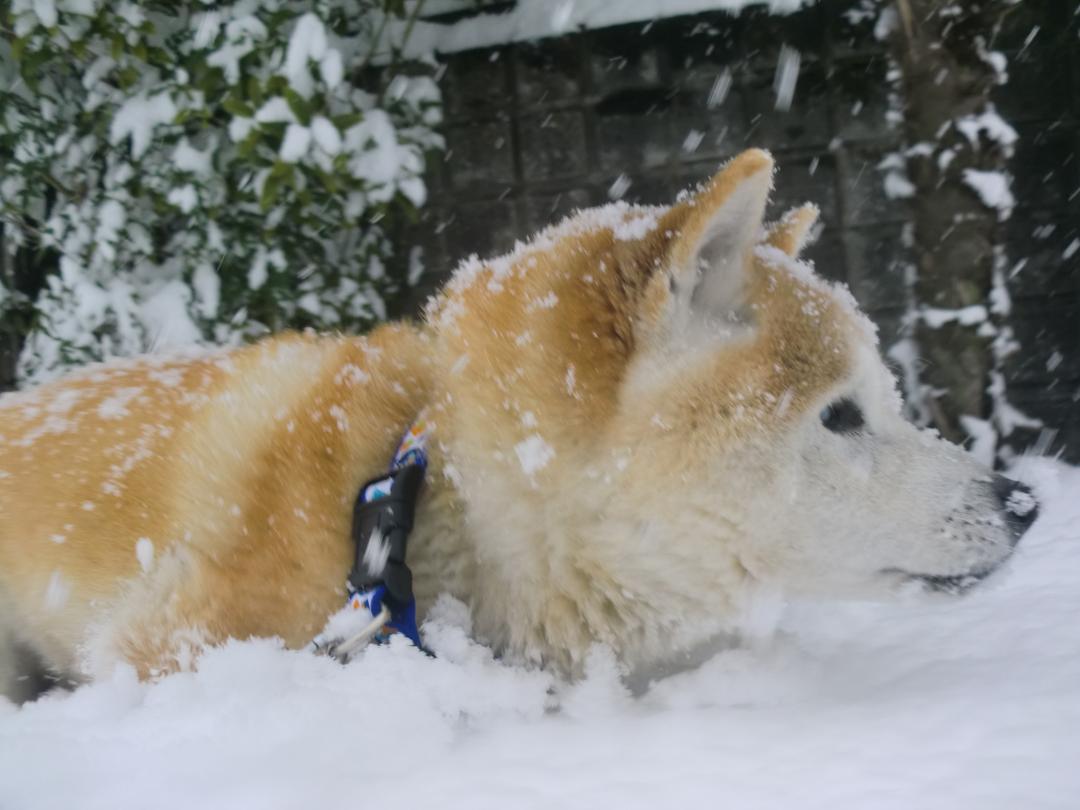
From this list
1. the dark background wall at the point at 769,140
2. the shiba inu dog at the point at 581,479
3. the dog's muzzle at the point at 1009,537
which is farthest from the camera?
the dark background wall at the point at 769,140

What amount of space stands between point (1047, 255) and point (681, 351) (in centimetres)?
291

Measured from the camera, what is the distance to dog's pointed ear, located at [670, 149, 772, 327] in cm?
121

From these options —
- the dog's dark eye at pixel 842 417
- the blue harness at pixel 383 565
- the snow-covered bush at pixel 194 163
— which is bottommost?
the blue harness at pixel 383 565

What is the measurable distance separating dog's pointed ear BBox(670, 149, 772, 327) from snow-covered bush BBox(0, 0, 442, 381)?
5.93ft

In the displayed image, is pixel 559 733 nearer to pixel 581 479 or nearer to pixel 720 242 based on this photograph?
Result: pixel 581 479

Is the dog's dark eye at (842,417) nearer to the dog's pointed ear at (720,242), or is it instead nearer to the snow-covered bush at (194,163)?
the dog's pointed ear at (720,242)

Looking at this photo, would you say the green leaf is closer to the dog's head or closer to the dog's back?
the dog's back

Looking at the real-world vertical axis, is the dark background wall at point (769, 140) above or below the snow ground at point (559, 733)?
above

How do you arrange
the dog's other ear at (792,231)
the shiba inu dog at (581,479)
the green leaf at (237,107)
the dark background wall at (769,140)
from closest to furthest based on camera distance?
the shiba inu dog at (581,479), the dog's other ear at (792,231), the green leaf at (237,107), the dark background wall at (769,140)

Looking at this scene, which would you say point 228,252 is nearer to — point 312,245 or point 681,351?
point 312,245

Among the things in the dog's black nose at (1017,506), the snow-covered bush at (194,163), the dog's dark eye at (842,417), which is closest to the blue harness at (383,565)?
the dog's dark eye at (842,417)

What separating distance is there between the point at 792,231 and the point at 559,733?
111 centimetres

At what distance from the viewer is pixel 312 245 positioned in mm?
3211

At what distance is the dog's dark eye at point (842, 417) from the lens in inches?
55.5
